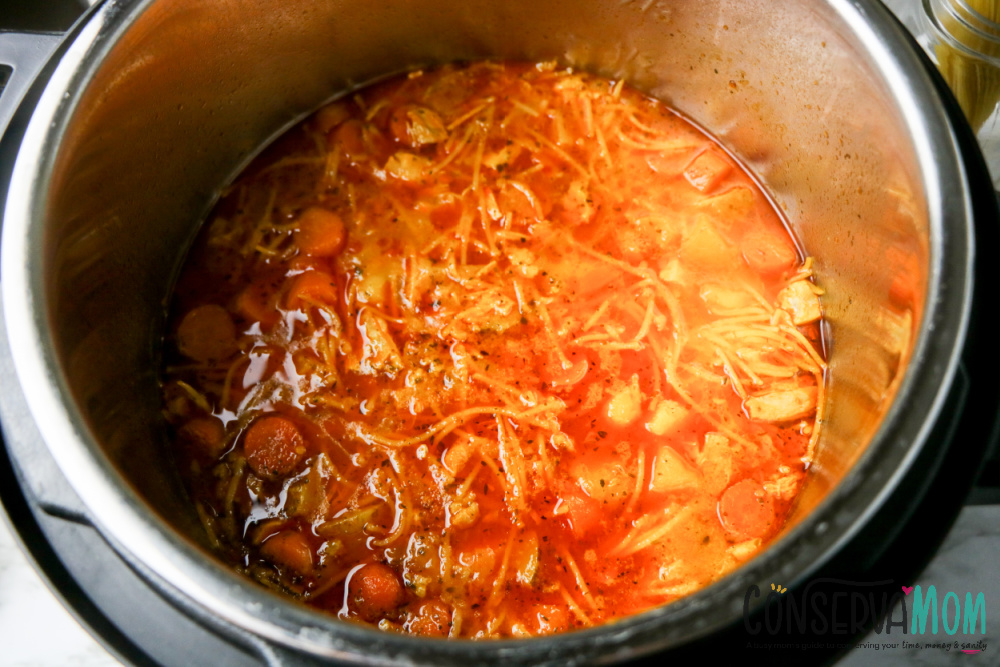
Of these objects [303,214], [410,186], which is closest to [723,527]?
[410,186]

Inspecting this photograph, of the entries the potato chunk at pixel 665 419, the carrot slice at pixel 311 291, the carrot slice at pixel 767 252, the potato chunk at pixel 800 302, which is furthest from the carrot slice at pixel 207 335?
the potato chunk at pixel 800 302

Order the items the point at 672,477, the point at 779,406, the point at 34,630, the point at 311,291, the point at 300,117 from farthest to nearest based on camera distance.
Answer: the point at 300,117
the point at 34,630
the point at 311,291
the point at 779,406
the point at 672,477

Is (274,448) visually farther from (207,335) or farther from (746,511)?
(746,511)

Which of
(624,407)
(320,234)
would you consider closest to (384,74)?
(320,234)

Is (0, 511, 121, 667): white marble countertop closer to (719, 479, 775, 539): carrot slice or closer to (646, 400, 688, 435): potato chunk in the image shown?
(646, 400, 688, 435): potato chunk

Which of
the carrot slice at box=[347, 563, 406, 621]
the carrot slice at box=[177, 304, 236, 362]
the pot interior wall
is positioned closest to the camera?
the pot interior wall

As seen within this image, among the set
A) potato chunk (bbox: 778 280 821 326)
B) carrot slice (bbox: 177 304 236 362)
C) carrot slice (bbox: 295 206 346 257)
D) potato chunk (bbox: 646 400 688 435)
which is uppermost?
potato chunk (bbox: 778 280 821 326)

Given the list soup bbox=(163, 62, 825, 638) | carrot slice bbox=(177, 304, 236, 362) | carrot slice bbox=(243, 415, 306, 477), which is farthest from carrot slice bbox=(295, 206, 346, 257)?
carrot slice bbox=(243, 415, 306, 477)
